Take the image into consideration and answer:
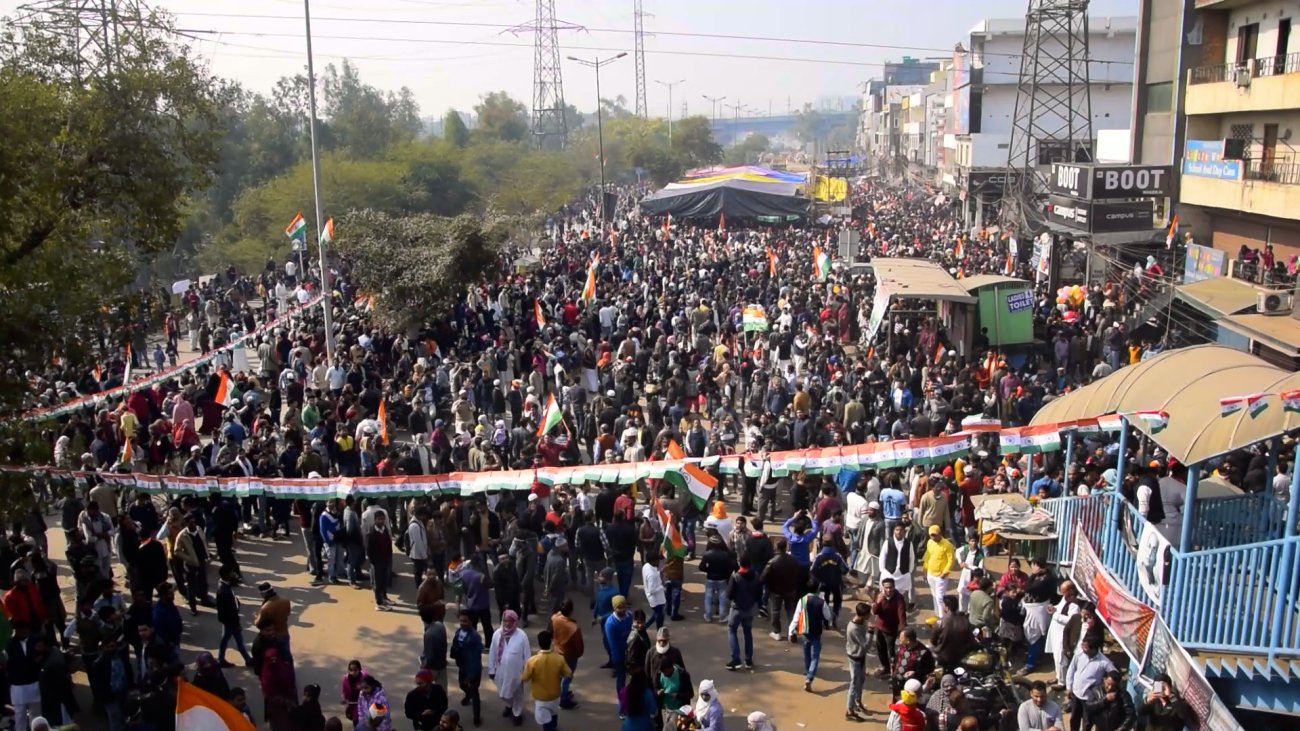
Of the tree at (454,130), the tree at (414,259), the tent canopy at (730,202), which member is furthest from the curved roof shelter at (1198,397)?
the tree at (454,130)

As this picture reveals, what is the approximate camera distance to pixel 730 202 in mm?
50031

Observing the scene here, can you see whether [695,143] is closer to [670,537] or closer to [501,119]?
[501,119]

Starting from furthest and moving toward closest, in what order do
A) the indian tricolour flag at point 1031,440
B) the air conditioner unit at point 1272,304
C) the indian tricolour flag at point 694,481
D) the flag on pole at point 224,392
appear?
the air conditioner unit at point 1272,304 → the flag on pole at point 224,392 → the indian tricolour flag at point 694,481 → the indian tricolour flag at point 1031,440

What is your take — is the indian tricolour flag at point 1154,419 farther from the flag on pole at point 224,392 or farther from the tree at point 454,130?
the tree at point 454,130

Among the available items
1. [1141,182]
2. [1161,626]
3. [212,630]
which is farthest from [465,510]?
[1141,182]

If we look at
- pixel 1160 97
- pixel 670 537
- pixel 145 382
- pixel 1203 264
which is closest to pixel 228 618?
pixel 670 537

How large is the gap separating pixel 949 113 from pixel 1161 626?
7263 centimetres

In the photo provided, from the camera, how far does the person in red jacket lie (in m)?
9.46

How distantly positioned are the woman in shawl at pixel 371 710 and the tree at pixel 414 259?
1506cm

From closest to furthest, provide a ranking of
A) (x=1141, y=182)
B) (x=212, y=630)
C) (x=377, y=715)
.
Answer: (x=377, y=715), (x=212, y=630), (x=1141, y=182)

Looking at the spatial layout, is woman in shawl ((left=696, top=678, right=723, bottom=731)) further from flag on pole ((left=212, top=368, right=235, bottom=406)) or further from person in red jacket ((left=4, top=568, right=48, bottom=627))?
flag on pole ((left=212, top=368, right=235, bottom=406))

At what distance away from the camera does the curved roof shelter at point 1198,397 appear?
809cm

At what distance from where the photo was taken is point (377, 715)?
306 inches

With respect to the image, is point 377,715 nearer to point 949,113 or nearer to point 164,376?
point 164,376
